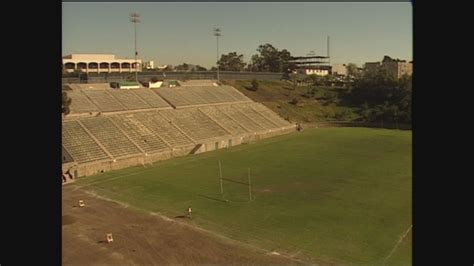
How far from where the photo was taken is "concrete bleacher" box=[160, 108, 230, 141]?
4572 centimetres

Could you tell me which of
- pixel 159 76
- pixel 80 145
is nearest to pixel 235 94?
pixel 159 76

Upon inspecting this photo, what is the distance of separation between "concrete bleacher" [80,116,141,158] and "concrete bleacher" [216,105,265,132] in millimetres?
16630

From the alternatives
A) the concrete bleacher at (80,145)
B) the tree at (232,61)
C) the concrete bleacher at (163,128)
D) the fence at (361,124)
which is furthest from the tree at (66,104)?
the tree at (232,61)

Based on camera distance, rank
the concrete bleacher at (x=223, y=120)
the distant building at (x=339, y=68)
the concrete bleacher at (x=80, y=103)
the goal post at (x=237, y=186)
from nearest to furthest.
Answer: the goal post at (x=237, y=186) → the concrete bleacher at (x=80, y=103) → the concrete bleacher at (x=223, y=120) → the distant building at (x=339, y=68)

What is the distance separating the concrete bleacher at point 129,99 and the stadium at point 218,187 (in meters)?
0.25

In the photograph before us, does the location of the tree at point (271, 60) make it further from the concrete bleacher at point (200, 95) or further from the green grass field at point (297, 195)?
the green grass field at point (297, 195)

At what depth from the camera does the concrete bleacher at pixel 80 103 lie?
42.5 metres

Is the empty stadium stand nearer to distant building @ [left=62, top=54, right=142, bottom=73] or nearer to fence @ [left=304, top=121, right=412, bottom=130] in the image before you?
fence @ [left=304, top=121, right=412, bottom=130]

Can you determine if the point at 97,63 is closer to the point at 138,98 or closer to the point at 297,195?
the point at 138,98

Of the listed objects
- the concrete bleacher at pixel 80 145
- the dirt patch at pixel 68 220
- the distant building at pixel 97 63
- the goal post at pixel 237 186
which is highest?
the distant building at pixel 97 63

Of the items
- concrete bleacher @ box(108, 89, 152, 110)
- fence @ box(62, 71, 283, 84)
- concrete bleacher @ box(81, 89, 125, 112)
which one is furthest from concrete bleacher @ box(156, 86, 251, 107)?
concrete bleacher @ box(81, 89, 125, 112)

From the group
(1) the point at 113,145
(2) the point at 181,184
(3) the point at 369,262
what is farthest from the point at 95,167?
(3) the point at 369,262
